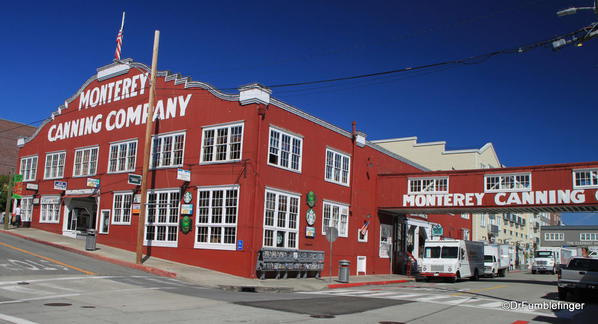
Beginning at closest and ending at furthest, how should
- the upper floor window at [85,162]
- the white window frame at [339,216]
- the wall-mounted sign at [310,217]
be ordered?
the wall-mounted sign at [310,217]
the white window frame at [339,216]
the upper floor window at [85,162]

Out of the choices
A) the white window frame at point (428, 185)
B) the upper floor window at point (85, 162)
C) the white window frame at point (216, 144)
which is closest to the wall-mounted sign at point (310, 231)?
the white window frame at point (216, 144)

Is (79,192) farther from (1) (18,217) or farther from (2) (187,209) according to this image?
(2) (187,209)

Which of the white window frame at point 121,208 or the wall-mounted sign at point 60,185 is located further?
the wall-mounted sign at point 60,185

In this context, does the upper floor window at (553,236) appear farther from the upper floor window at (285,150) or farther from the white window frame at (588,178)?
the upper floor window at (285,150)

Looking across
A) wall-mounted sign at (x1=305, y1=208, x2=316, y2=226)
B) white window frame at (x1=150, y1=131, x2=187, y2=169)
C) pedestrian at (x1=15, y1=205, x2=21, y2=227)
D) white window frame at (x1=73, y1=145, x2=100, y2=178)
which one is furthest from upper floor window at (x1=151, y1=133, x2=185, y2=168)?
pedestrian at (x1=15, y1=205, x2=21, y2=227)

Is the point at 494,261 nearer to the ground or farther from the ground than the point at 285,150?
nearer to the ground

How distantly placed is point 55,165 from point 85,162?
13.6ft

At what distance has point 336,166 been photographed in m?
30.7

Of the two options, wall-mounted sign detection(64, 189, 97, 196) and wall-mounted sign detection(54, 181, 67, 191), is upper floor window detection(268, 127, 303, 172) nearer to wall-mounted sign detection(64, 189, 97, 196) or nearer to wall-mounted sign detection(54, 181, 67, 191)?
wall-mounted sign detection(64, 189, 97, 196)

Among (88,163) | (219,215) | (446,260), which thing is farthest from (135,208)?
(446,260)

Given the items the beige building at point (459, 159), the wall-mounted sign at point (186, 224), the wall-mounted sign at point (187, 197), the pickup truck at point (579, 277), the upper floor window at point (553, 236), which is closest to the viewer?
the pickup truck at point (579, 277)

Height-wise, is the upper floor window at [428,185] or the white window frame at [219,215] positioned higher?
the upper floor window at [428,185]

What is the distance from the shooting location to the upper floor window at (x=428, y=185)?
3300cm

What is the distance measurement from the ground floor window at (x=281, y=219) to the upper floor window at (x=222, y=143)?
263 cm
